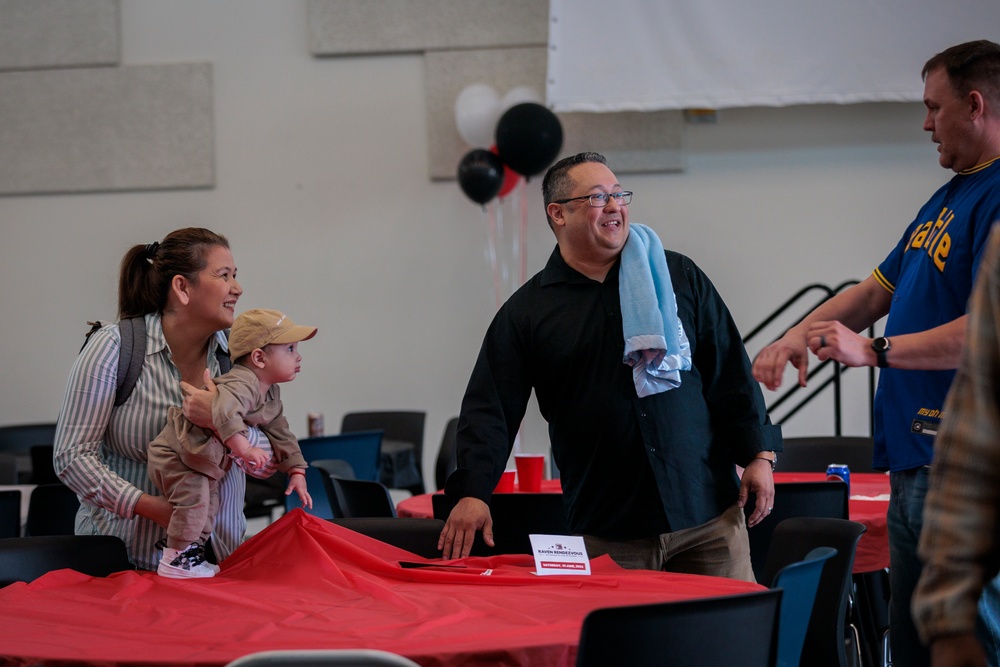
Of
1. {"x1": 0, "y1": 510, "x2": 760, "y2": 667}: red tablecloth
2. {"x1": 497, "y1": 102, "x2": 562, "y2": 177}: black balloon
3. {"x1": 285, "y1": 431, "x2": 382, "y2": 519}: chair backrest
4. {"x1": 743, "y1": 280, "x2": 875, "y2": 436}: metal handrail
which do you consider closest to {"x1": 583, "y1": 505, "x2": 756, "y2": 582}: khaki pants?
{"x1": 0, "y1": 510, "x2": 760, "y2": 667}: red tablecloth

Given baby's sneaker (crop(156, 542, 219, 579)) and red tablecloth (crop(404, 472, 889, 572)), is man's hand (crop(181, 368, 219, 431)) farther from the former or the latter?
red tablecloth (crop(404, 472, 889, 572))

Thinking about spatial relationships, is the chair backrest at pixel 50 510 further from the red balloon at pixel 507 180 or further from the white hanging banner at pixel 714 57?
the white hanging banner at pixel 714 57

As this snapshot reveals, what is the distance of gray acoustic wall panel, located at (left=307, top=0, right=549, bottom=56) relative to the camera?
7.09 m

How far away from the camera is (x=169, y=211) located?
7344 millimetres

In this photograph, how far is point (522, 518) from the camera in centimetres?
292

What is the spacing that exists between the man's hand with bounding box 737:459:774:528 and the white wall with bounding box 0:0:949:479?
4.45m

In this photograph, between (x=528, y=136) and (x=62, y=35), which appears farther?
(x=62, y=35)

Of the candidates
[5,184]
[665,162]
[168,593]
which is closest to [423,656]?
[168,593]

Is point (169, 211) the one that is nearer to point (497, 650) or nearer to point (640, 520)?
point (640, 520)

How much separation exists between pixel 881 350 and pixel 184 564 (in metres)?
1.62

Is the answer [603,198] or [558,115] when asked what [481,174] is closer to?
[558,115]

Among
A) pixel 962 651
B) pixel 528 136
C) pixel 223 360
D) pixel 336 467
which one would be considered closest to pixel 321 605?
pixel 223 360

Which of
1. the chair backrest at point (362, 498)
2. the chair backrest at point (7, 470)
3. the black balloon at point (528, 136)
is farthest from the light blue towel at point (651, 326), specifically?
the black balloon at point (528, 136)

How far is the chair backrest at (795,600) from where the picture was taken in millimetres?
1887
